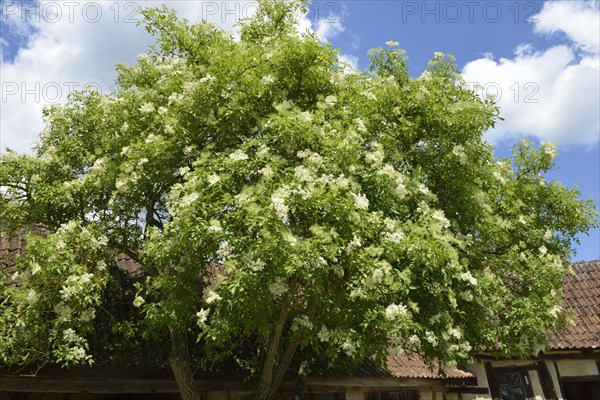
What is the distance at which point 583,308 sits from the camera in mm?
14984

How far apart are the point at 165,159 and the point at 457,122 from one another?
16.8ft

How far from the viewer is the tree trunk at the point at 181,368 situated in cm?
780

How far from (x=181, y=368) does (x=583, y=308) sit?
13.0m

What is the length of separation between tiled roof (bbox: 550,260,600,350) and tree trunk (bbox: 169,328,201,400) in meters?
10.6

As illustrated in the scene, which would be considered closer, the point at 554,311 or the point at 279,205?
the point at 279,205

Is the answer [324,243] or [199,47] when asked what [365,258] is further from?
[199,47]

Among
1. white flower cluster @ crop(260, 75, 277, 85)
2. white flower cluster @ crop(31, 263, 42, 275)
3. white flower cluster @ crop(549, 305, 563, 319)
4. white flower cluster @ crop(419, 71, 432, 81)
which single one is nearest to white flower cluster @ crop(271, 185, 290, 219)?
white flower cluster @ crop(260, 75, 277, 85)

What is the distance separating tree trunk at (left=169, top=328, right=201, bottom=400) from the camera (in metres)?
7.80

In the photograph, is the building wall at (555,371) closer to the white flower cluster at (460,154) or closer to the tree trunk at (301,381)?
the tree trunk at (301,381)

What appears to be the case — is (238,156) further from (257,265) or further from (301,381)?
(301,381)

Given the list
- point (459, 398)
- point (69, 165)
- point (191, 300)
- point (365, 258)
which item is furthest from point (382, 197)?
point (459, 398)

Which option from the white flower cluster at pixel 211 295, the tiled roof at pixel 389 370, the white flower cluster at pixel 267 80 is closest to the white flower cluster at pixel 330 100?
the white flower cluster at pixel 267 80

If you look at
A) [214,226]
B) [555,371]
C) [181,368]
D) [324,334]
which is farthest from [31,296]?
[555,371]

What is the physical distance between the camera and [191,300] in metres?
7.00
